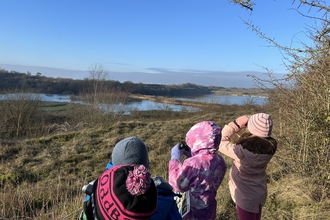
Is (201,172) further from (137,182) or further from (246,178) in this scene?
(137,182)

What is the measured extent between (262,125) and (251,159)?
0.36 metres

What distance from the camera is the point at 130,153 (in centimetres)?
188

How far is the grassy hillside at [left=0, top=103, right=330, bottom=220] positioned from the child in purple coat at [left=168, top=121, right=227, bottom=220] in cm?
150

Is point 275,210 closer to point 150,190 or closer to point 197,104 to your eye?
point 150,190

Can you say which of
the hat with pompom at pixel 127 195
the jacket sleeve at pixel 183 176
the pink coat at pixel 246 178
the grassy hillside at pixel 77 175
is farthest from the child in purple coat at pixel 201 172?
the grassy hillside at pixel 77 175

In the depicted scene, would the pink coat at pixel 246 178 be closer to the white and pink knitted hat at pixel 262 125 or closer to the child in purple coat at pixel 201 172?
the white and pink knitted hat at pixel 262 125

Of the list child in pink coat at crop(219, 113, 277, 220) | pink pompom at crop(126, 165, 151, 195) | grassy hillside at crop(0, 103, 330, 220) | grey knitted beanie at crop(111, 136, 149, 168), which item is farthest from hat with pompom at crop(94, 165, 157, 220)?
grassy hillside at crop(0, 103, 330, 220)

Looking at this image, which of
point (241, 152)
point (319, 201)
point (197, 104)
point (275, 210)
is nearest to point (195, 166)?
point (241, 152)

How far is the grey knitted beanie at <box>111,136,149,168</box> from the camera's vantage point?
188 centimetres

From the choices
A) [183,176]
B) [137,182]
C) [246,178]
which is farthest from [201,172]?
[137,182]

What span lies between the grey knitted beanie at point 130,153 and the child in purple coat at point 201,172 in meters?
0.51

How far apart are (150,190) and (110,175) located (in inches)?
9.4

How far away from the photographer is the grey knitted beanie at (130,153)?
1.88m

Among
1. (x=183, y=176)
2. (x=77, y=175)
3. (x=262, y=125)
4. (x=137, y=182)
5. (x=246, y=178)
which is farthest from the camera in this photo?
(x=77, y=175)
